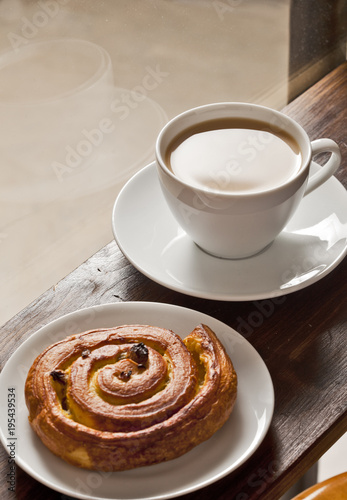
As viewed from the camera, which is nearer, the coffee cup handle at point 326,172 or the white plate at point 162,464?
the white plate at point 162,464

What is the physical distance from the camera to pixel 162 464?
629 mm

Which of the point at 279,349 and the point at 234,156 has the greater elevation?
the point at 234,156

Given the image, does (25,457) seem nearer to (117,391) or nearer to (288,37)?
(117,391)

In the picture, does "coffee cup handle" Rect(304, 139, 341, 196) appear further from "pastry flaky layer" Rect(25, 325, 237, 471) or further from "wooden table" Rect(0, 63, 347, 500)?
"pastry flaky layer" Rect(25, 325, 237, 471)

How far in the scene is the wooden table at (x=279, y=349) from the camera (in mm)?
651

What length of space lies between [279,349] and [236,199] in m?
0.19

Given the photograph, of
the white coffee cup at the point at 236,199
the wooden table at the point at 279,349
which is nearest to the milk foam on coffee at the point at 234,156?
the white coffee cup at the point at 236,199

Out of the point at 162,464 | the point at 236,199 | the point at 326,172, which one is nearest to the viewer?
the point at 162,464

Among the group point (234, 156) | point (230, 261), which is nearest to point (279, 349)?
point (230, 261)

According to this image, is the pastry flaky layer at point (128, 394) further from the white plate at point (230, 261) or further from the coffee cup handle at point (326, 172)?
the coffee cup handle at point (326, 172)

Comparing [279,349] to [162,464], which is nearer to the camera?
[162,464]

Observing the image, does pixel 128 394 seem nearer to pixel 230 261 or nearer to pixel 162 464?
pixel 162 464

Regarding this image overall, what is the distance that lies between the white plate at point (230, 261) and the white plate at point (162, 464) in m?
0.07

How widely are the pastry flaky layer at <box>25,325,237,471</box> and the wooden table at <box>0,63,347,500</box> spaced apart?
63 mm
